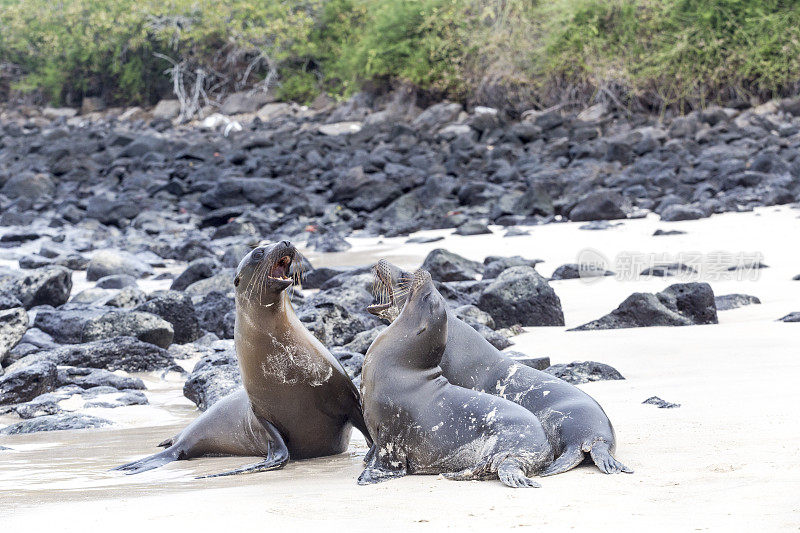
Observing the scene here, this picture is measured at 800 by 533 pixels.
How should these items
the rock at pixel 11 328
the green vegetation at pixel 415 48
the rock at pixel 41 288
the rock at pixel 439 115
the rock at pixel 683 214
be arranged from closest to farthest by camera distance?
the rock at pixel 11 328
the rock at pixel 41 288
the rock at pixel 683 214
the green vegetation at pixel 415 48
the rock at pixel 439 115

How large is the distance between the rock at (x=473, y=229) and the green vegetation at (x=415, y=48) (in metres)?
12.1

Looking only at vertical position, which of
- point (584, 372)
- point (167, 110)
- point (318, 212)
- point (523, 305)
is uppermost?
point (584, 372)

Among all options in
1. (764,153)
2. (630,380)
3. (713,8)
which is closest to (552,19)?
(713,8)

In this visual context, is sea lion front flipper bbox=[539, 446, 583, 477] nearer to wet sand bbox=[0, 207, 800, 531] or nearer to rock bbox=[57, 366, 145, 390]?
wet sand bbox=[0, 207, 800, 531]

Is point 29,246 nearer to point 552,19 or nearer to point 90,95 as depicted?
point 552,19

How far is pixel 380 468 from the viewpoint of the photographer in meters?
4.02

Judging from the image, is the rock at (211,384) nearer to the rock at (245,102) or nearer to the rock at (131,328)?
the rock at (131,328)

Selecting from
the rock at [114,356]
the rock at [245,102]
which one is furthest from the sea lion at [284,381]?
the rock at [245,102]

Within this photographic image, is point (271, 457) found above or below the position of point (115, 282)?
above

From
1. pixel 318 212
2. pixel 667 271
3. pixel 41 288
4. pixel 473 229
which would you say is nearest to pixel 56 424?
pixel 41 288

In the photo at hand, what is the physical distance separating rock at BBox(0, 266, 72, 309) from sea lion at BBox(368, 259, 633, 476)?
247 inches

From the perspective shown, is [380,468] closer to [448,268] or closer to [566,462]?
[566,462]

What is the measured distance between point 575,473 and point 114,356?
461 centimetres

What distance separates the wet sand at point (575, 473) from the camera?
303cm
